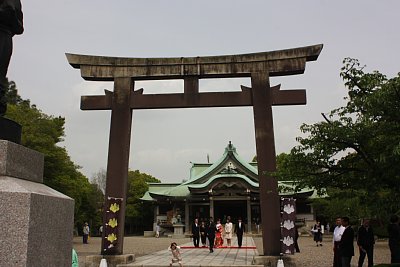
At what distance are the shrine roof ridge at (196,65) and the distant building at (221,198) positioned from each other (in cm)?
2272

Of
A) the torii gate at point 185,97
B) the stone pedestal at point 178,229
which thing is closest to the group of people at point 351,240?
the torii gate at point 185,97

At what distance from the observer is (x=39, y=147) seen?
68.8ft

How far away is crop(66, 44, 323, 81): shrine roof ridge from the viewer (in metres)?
13.1

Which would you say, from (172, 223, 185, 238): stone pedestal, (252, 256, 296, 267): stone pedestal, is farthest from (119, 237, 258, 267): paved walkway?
(172, 223, 185, 238): stone pedestal

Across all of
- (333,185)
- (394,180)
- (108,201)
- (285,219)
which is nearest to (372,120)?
(394,180)

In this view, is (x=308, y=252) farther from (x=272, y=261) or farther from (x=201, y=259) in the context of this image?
(x=272, y=261)

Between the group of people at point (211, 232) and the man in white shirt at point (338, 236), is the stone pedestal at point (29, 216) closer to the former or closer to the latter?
the man in white shirt at point (338, 236)

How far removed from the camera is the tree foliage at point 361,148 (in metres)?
6.62

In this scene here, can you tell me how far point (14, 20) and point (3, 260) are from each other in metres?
2.16

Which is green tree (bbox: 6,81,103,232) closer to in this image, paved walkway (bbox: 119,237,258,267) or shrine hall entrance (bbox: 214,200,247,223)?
paved walkway (bbox: 119,237,258,267)

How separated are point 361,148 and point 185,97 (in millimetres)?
7053

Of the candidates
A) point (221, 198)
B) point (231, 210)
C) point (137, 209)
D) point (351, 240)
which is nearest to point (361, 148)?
point (351, 240)

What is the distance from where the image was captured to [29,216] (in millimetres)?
3043

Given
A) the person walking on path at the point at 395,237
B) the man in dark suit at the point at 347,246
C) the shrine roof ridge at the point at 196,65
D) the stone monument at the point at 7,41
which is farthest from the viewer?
the shrine roof ridge at the point at 196,65
